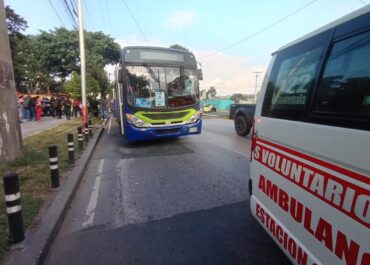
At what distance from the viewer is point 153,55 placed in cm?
942

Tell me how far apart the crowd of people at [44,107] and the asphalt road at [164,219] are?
15233mm

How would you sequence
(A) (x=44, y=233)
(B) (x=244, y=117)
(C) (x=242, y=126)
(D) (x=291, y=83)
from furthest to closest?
(C) (x=242, y=126) → (B) (x=244, y=117) → (A) (x=44, y=233) → (D) (x=291, y=83)

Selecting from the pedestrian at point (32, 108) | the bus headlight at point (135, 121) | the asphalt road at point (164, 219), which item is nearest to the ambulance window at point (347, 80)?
the asphalt road at point (164, 219)

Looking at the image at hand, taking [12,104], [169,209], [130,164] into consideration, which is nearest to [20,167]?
[12,104]

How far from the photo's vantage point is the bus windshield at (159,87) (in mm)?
9141

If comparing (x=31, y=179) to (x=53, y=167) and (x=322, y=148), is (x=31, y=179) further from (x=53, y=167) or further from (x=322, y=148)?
(x=322, y=148)

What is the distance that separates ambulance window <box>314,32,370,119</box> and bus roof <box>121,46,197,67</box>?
25.4 feet

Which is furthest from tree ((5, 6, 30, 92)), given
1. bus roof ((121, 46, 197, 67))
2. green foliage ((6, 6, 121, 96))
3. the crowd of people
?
bus roof ((121, 46, 197, 67))

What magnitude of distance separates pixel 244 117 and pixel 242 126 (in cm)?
40

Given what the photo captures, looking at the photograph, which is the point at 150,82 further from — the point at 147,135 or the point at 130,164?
the point at 130,164

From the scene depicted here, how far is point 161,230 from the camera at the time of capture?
145 inches

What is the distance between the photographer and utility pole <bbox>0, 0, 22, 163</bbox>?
6.44 m

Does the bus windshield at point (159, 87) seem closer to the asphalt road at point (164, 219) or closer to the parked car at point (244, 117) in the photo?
the asphalt road at point (164, 219)

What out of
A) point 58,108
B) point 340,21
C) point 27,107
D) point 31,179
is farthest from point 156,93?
point 58,108
